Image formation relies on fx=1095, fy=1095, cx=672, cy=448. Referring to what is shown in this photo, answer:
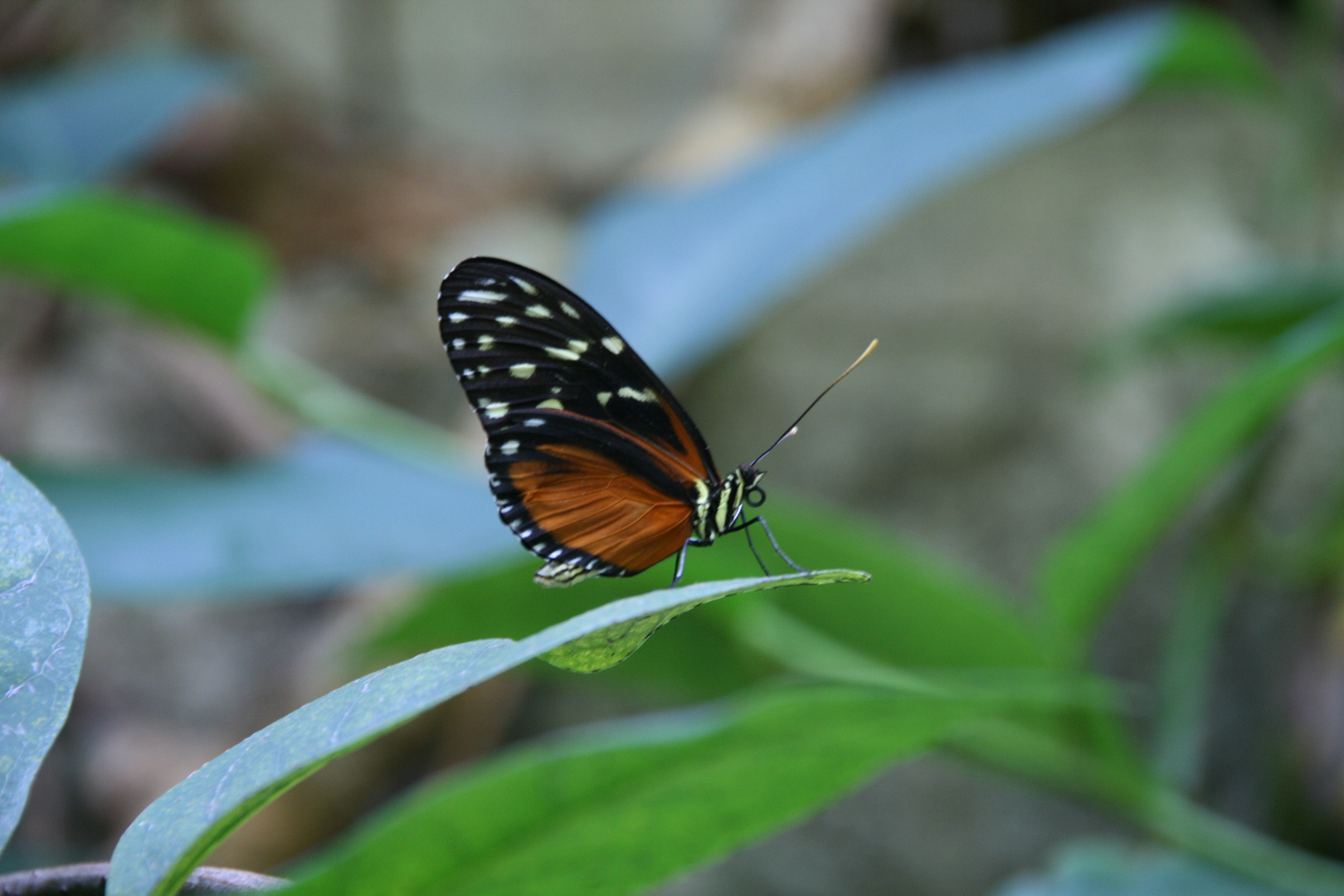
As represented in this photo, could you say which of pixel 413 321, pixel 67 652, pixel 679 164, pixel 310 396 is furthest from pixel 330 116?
pixel 67 652

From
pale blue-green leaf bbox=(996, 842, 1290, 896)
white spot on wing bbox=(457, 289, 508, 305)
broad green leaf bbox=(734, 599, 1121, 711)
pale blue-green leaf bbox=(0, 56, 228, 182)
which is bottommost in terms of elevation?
pale blue-green leaf bbox=(996, 842, 1290, 896)

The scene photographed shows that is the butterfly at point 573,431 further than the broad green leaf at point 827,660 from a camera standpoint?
No

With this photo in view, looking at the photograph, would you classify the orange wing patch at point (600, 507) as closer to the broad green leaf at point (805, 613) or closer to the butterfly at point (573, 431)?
the butterfly at point (573, 431)

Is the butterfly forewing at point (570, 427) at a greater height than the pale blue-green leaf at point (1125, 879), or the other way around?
the butterfly forewing at point (570, 427)

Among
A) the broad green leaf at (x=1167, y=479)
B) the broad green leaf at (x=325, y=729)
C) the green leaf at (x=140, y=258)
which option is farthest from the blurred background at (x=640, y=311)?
the broad green leaf at (x=325, y=729)

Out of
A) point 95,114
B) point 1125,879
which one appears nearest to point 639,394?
point 1125,879

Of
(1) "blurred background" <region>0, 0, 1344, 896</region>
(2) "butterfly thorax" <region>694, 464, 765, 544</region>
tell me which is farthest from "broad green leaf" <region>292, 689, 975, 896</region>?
(1) "blurred background" <region>0, 0, 1344, 896</region>

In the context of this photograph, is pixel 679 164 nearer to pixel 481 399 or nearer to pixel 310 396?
pixel 310 396

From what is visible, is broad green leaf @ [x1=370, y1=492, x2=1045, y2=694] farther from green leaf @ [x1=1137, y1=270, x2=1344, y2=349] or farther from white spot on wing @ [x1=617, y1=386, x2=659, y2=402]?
green leaf @ [x1=1137, y1=270, x2=1344, y2=349]

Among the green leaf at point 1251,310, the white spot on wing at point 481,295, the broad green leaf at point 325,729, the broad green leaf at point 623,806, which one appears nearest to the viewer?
the broad green leaf at point 325,729

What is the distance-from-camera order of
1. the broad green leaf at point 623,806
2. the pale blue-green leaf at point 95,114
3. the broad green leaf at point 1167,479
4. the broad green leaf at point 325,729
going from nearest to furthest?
the broad green leaf at point 325,729 < the broad green leaf at point 623,806 < the broad green leaf at point 1167,479 < the pale blue-green leaf at point 95,114

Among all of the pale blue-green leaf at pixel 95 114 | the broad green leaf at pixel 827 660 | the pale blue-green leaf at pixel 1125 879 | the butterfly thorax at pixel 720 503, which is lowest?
the pale blue-green leaf at pixel 1125 879
